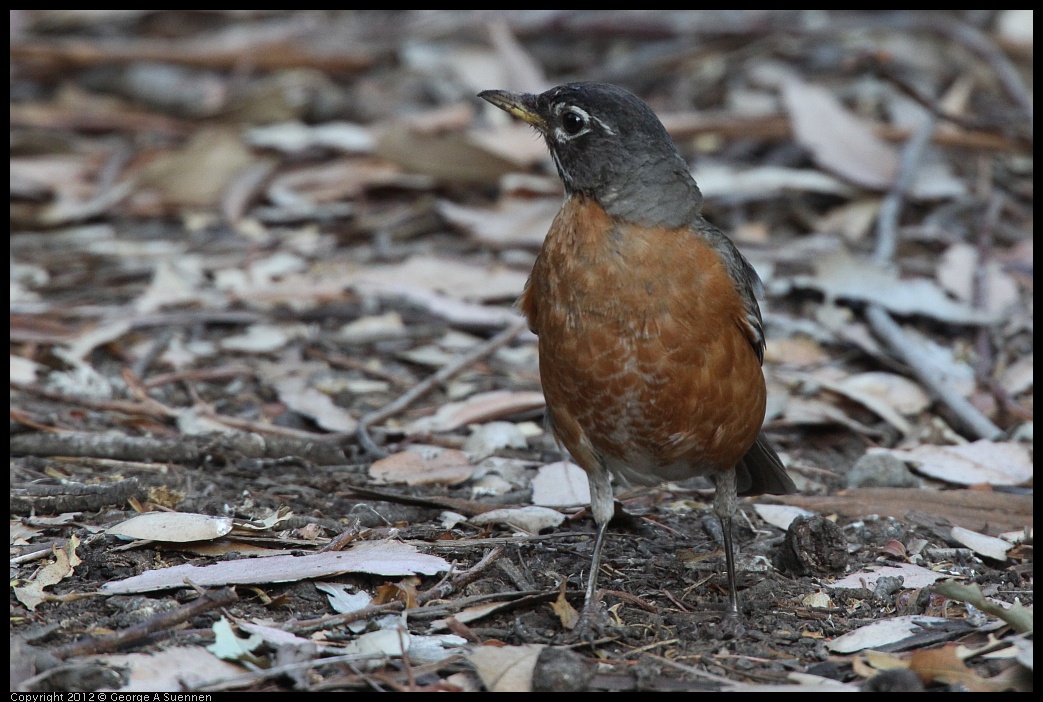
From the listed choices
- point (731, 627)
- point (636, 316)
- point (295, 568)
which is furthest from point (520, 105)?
point (731, 627)

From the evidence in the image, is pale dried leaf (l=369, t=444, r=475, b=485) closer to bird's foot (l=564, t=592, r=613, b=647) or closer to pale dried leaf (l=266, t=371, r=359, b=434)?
pale dried leaf (l=266, t=371, r=359, b=434)

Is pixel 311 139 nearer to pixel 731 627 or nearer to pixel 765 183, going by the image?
pixel 765 183

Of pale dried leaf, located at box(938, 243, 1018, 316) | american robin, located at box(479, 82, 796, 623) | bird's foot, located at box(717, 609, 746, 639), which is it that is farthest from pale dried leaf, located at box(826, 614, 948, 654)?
pale dried leaf, located at box(938, 243, 1018, 316)

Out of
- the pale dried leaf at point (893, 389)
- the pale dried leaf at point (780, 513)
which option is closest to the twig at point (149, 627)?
the pale dried leaf at point (780, 513)

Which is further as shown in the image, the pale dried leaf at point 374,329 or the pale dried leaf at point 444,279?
the pale dried leaf at point 444,279

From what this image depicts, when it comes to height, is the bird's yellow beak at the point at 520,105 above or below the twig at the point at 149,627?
above

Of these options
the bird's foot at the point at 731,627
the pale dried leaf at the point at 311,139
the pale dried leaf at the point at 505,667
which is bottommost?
the bird's foot at the point at 731,627

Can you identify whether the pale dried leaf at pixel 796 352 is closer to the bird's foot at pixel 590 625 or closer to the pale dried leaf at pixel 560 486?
the pale dried leaf at pixel 560 486

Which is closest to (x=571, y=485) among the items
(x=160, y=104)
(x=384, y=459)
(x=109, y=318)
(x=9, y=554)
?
(x=384, y=459)
